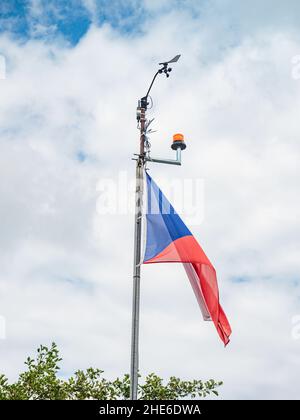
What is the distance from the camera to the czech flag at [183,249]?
36.0 feet

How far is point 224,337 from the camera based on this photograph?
11.2 m

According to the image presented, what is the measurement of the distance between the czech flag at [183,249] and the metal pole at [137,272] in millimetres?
183

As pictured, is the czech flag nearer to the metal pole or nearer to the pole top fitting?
the metal pole

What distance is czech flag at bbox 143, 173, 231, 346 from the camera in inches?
432

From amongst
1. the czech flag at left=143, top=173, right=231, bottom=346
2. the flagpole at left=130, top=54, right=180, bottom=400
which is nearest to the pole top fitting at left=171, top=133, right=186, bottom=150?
the flagpole at left=130, top=54, right=180, bottom=400

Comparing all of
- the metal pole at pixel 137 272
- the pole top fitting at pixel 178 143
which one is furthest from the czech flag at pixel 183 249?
the pole top fitting at pixel 178 143

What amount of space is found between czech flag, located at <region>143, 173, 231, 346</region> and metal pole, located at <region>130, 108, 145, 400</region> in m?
0.18

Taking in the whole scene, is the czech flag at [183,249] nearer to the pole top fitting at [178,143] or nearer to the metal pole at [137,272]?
the metal pole at [137,272]

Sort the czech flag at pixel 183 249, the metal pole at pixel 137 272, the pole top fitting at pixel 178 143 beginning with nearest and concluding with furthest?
the metal pole at pixel 137 272 → the czech flag at pixel 183 249 → the pole top fitting at pixel 178 143

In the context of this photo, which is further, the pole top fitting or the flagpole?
the pole top fitting

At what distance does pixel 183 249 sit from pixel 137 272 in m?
1.27

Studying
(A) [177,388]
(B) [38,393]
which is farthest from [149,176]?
(A) [177,388]

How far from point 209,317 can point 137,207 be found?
9.29 feet
